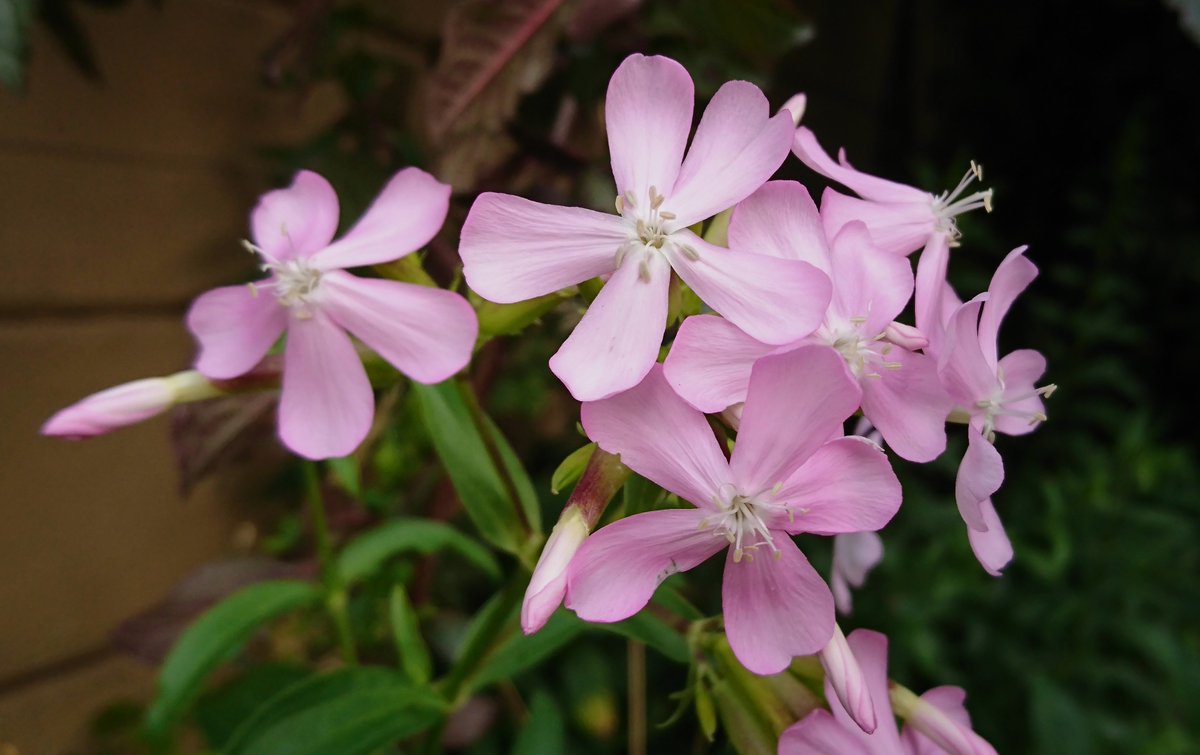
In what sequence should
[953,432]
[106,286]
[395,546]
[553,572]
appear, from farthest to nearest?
[953,432], [106,286], [395,546], [553,572]

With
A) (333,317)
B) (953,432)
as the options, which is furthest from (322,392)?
(953,432)

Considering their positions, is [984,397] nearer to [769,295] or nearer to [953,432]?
[769,295]

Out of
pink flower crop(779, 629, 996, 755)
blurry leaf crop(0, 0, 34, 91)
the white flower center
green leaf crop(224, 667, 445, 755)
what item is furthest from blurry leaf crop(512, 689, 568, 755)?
blurry leaf crop(0, 0, 34, 91)

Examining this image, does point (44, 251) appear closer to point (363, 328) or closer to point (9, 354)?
point (9, 354)

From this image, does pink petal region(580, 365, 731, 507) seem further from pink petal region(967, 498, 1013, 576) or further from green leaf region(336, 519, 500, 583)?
green leaf region(336, 519, 500, 583)

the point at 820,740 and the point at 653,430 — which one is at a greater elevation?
the point at 653,430

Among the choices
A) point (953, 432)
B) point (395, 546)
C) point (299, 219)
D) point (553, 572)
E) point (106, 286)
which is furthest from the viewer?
point (953, 432)
